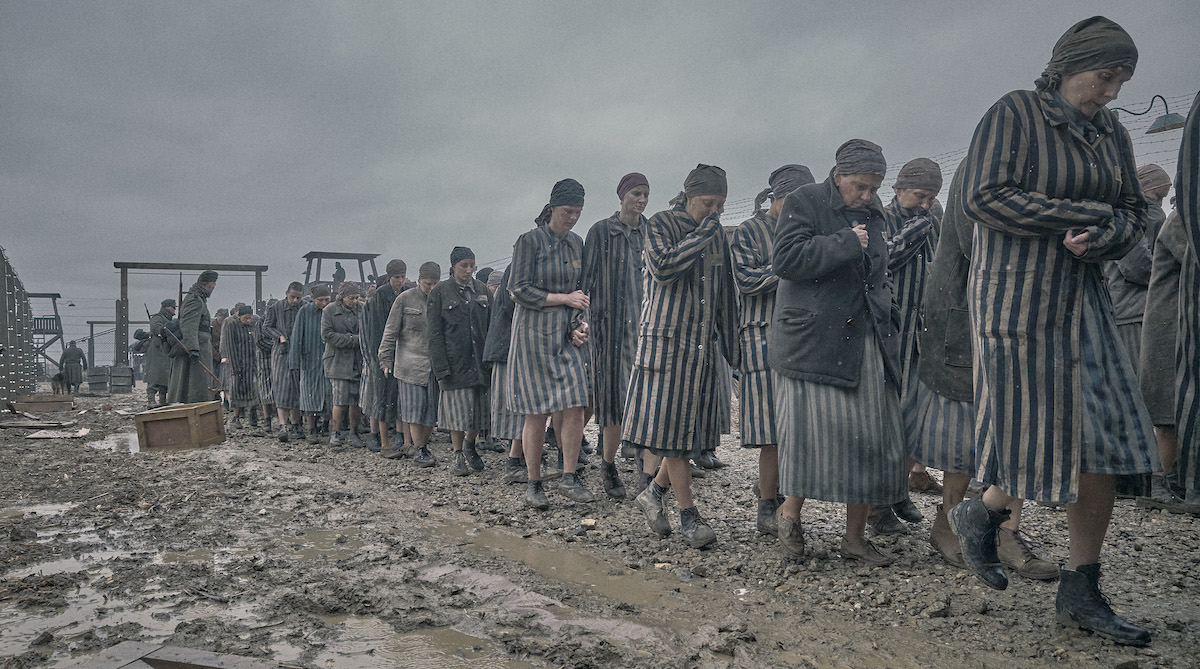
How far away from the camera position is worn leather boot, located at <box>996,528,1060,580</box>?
294 cm

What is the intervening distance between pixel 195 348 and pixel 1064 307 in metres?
8.94

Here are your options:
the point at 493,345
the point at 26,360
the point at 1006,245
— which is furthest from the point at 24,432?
the point at 1006,245

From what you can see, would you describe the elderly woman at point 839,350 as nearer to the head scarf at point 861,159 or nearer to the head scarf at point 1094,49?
the head scarf at point 861,159

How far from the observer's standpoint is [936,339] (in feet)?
9.61

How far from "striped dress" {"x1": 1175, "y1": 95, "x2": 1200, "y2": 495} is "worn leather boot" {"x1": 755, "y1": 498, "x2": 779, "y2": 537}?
172 cm

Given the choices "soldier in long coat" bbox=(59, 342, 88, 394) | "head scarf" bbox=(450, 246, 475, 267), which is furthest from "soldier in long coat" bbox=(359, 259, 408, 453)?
"soldier in long coat" bbox=(59, 342, 88, 394)

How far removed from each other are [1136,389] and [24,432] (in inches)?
462

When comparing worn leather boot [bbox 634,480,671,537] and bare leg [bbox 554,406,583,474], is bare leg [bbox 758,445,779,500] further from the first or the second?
bare leg [bbox 554,406,583,474]

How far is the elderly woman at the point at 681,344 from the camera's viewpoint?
3.64m

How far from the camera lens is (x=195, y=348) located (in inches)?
344

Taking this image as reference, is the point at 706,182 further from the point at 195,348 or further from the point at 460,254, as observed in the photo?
the point at 195,348

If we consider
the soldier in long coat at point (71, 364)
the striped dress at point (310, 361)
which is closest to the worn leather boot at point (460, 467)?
the striped dress at point (310, 361)

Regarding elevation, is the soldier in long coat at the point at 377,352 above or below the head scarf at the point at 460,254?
below

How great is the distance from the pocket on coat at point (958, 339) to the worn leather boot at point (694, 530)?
4.31 feet
